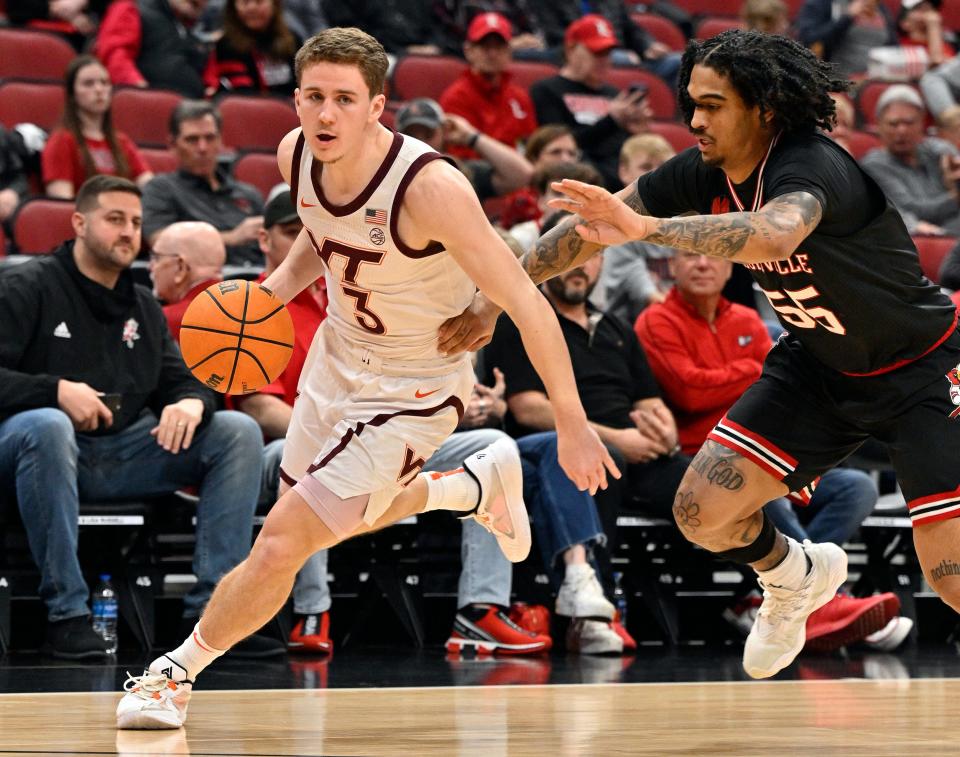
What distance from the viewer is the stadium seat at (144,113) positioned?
28.3 feet

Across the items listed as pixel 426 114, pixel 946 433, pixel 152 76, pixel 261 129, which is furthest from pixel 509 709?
pixel 152 76

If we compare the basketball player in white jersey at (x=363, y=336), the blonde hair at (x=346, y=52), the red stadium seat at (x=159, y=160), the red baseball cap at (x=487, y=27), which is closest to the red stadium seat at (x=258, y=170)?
the red stadium seat at (x=159, y=160)

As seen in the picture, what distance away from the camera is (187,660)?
3793mm

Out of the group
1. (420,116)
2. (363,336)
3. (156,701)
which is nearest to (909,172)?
(420,116)

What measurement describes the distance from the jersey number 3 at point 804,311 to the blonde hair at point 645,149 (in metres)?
4.10

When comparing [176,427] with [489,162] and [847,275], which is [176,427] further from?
[489,162]

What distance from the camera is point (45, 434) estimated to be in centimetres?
549

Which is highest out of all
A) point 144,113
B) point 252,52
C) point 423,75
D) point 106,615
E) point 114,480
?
point 252,52

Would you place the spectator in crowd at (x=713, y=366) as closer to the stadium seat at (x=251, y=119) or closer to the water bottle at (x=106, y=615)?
the water bottle at (x=106, y=615)

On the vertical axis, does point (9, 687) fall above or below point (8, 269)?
below

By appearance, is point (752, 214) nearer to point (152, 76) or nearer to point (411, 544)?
point (411, 544)

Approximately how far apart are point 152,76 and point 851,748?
707 centimetres

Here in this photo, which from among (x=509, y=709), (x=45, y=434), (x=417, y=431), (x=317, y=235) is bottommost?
(x=509, y=709)

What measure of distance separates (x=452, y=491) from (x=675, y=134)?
5.70 metres
